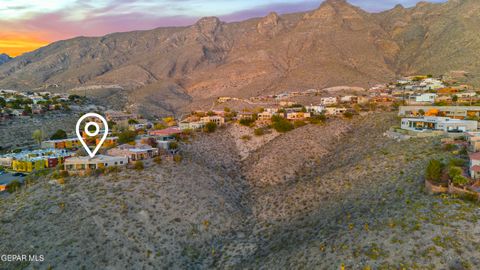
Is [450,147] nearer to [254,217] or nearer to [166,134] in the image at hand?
[254,217]

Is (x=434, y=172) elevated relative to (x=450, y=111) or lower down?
lower down

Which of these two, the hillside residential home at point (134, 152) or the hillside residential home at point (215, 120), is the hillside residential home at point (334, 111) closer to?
the hillside residential home at point (215, 120)

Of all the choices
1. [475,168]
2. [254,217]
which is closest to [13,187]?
[254,217]

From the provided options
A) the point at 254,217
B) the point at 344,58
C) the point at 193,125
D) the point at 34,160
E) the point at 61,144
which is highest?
the point at 344,58

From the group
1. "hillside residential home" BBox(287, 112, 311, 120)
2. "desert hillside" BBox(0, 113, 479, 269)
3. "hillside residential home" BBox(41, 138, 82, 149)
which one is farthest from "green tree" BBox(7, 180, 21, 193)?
"hillside residential home" BBox(287, 112, 311, 120)

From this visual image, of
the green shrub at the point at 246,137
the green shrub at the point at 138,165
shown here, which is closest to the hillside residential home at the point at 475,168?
the green shrub at the point at 138,165

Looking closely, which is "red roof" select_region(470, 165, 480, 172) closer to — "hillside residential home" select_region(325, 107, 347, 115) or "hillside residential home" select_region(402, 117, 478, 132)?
"hillside residential home" select_region(402, 117, 478, 132)

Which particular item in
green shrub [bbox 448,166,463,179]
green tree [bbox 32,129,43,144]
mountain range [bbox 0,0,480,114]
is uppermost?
mountain range [bbox 0,0,480,114]
